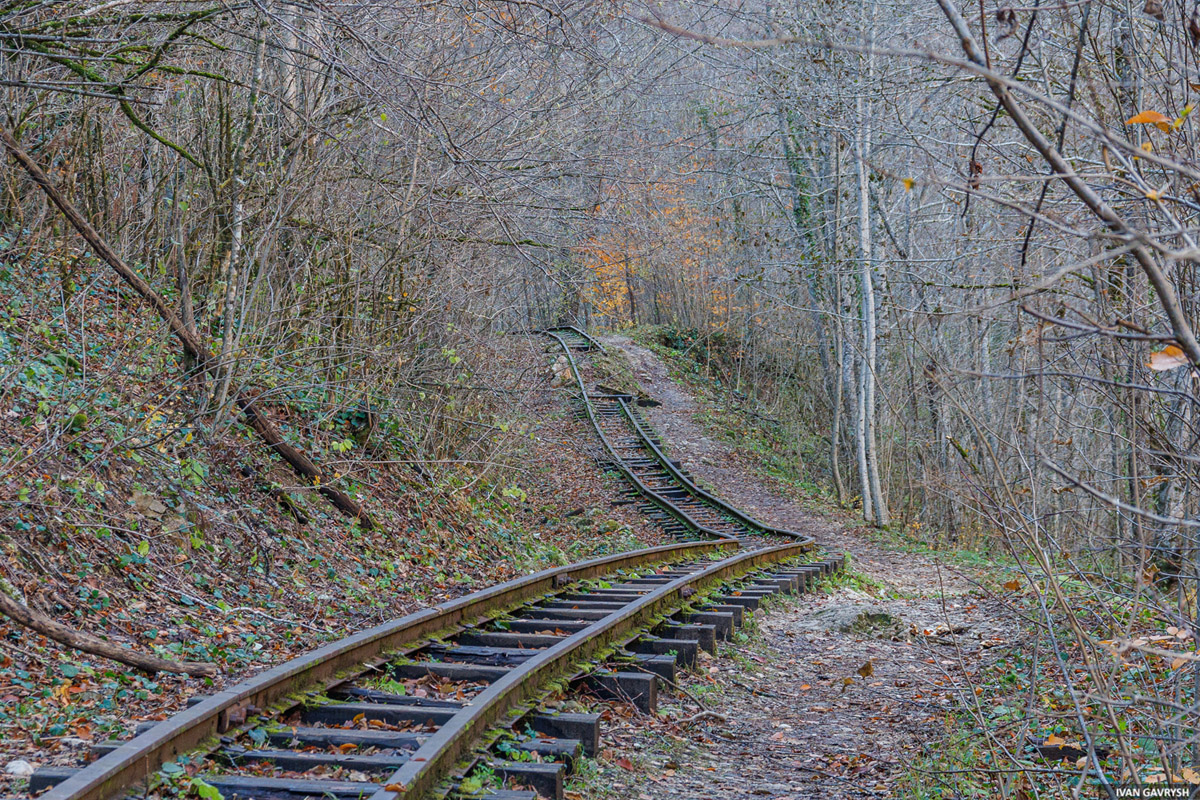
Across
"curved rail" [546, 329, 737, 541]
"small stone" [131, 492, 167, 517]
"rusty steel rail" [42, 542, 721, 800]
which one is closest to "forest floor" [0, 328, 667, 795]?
"small stone" [131, 492, 167, 517]

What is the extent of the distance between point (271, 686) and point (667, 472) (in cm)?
1574

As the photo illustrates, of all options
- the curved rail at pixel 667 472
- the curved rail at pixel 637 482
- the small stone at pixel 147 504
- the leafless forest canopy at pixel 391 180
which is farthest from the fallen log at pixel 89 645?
the curved rail at pixel 667 472

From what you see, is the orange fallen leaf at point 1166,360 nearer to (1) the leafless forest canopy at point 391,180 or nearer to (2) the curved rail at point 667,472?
(1) the leafless forest canopy at point 391,180

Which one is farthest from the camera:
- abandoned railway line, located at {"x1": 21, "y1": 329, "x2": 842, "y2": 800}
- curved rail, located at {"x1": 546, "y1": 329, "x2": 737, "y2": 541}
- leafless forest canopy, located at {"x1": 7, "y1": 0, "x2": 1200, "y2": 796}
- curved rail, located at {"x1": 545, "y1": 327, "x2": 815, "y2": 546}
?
curved rail, located at {"x1": 545, "y1": 327, "x2": 815, "y2": 546}

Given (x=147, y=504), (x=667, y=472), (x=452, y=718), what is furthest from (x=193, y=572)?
(x=667, y=472)

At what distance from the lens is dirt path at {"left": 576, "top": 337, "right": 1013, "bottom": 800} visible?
5.19 metres

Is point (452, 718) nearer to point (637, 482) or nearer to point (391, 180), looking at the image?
point (391, 180)

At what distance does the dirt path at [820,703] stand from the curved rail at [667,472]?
3262 mm

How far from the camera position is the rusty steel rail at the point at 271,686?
364cm

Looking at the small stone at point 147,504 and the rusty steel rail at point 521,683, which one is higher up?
the small stone at point 147,504

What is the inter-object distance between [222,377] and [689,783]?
19.8ft

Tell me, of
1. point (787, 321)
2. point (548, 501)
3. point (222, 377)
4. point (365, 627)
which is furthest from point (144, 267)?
point (787, 321)

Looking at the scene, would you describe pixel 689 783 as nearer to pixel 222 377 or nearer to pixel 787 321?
pixel 222 377

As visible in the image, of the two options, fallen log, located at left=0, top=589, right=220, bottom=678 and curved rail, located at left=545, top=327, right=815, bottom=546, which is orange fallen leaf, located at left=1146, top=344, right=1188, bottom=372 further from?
curved rail, located at left=545, top=327, right=815, bottom=546
